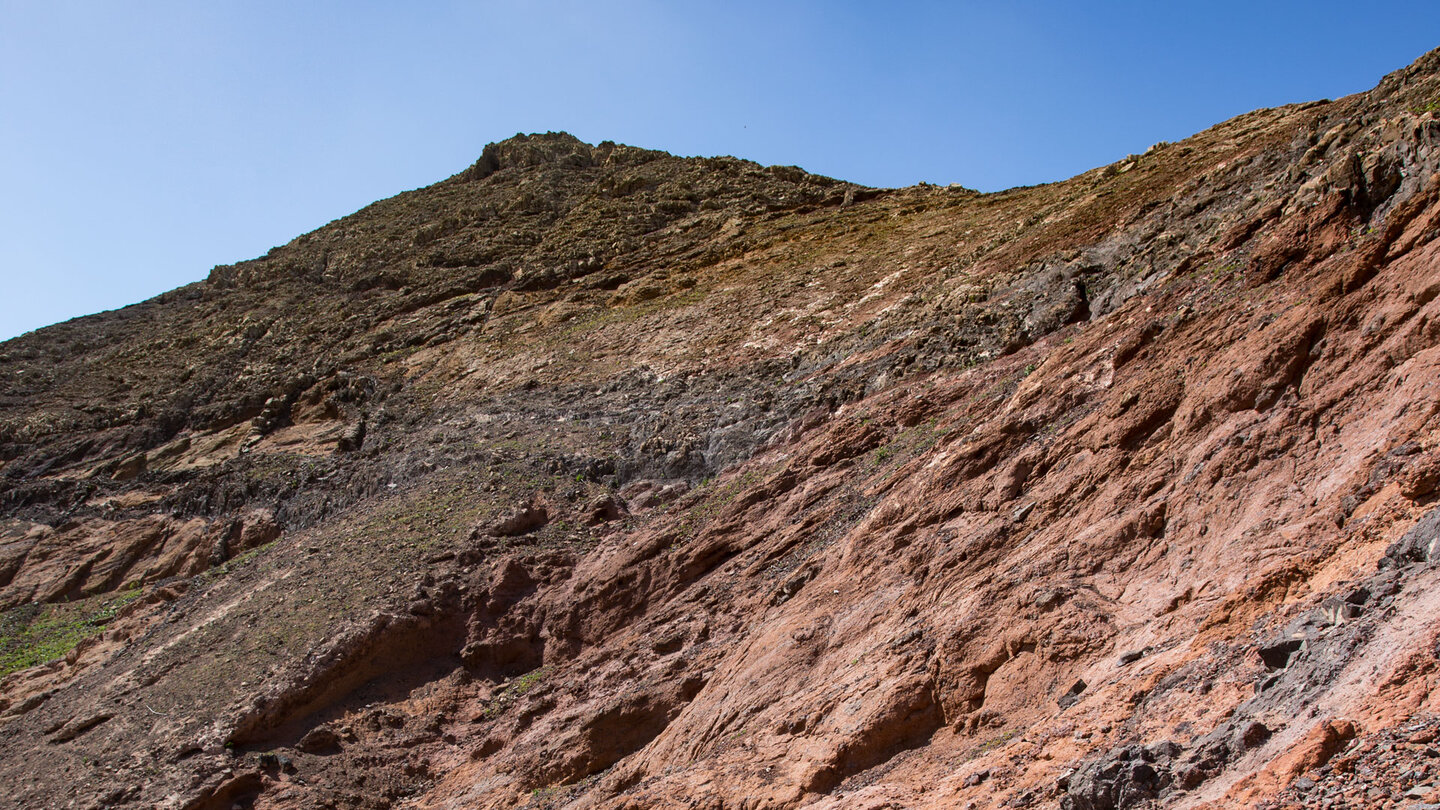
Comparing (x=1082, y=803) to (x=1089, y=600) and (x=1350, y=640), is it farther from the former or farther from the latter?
(x=1089, y=600)

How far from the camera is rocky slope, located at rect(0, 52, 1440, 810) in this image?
682 centimetres

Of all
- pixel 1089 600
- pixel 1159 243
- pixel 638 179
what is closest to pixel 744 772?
pixel 1089 600

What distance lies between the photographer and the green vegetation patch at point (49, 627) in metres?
20.5

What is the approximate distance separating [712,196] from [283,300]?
16.5 meters

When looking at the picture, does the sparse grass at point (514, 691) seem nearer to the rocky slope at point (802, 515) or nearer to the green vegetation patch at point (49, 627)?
the rocky slope at point (802, 515)

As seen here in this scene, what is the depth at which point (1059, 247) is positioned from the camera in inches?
Result: 781

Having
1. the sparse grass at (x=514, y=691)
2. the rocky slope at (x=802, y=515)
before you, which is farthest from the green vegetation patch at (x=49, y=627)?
the sparse grass at (x=514, y=691)

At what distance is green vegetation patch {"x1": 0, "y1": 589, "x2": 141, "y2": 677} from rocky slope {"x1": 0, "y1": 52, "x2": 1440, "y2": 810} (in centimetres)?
15

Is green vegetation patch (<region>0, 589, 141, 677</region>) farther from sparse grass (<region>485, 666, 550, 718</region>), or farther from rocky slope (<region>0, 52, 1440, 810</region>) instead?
sparse grass (<region>485, 666, 550, 718</region>)

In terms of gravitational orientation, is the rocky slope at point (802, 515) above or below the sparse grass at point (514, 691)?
above

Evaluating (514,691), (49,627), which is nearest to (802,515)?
(514,691)

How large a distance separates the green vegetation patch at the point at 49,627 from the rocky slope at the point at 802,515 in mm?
146

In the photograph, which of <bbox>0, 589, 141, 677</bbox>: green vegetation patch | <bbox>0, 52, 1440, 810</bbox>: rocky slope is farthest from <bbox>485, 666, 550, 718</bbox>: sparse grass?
<bbox>0, 589, 141, 677</bbox>: green vegetation patch

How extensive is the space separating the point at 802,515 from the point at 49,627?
18263 mm
